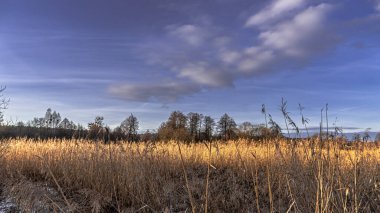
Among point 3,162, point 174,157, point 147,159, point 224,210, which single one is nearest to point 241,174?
point 174,157

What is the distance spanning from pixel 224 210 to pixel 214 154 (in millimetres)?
6662

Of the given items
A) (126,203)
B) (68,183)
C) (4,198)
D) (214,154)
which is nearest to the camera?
(126,203)

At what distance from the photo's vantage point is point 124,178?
6.73m

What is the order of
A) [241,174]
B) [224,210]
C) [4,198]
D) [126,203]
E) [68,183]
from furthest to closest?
[241,174]
[68,183]
[4,198]
[126,203]
[224,210]

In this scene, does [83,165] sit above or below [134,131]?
below

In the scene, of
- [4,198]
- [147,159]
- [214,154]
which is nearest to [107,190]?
[147,159]

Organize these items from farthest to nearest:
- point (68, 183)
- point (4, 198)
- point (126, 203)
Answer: point (68, 183) < point (4, 198) < point (126, 203)

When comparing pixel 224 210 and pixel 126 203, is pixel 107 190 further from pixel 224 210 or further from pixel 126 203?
pixel 224 210

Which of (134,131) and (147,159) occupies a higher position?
(134,131)

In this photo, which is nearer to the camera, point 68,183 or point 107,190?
point 107,190

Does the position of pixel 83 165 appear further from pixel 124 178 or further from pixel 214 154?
pixel 214 154

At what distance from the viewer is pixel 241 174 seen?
9773mm

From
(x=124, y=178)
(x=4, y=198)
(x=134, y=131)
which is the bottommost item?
(x=4, y=198)

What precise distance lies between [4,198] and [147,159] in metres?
2.88
